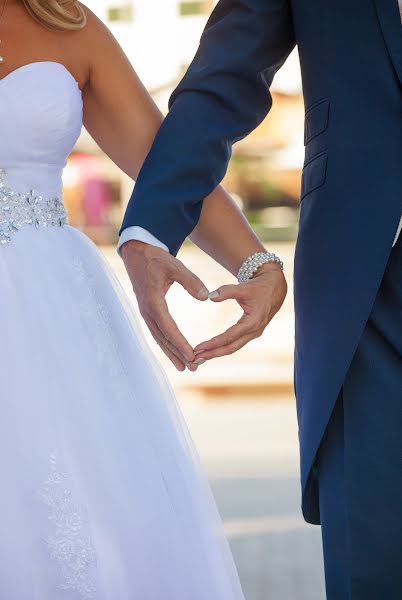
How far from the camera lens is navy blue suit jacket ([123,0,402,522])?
6.98 ft

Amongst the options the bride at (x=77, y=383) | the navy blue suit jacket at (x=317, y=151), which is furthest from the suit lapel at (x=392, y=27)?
the bride at (x=77, y=383)

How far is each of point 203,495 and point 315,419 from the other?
500mm

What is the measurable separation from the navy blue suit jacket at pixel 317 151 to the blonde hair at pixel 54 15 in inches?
17.1

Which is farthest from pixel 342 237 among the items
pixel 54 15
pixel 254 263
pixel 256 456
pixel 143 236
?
pixel 256 456

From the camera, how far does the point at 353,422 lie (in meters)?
2.15

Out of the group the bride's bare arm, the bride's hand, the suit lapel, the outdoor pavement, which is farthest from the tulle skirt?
the outdoor pavement

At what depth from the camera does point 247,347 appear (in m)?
16.8

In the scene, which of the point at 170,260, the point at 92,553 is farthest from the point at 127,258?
the point at 92,553

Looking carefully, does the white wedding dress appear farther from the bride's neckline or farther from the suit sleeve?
the suit sleeve

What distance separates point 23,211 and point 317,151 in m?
0.73

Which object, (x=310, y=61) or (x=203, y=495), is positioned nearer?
(x=310, y=61)

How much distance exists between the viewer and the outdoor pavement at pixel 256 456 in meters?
5.83

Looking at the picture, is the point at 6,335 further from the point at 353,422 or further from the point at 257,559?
the point at 257,559

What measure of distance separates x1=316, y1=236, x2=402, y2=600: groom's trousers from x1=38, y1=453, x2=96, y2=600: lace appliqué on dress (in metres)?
0.49
